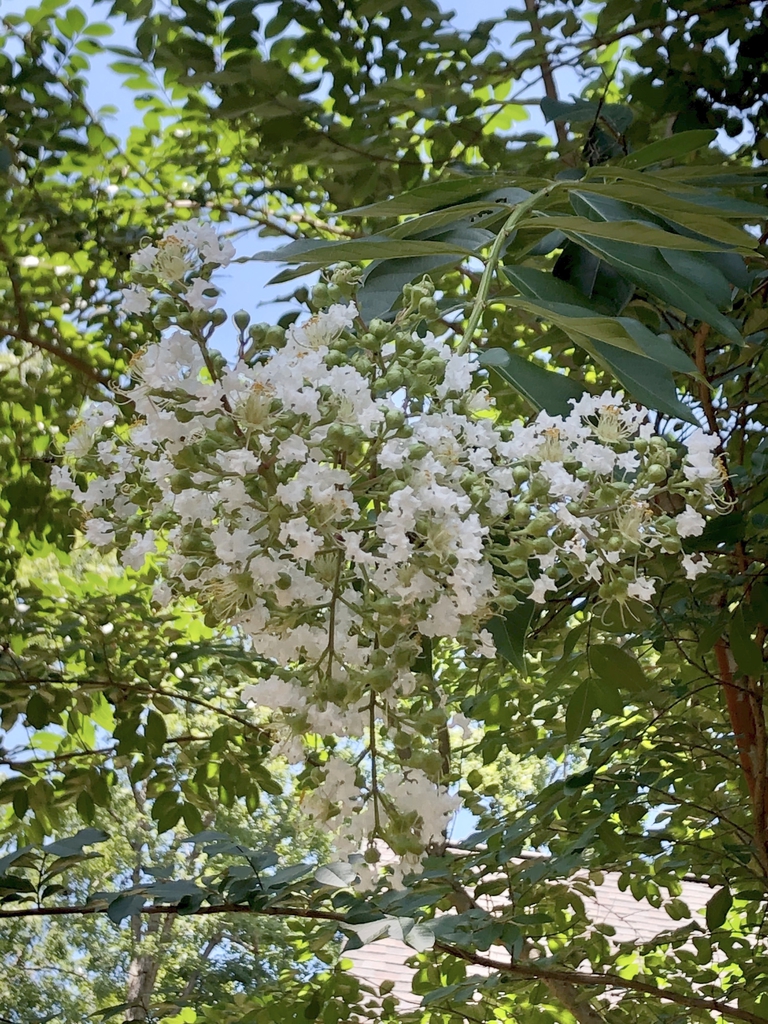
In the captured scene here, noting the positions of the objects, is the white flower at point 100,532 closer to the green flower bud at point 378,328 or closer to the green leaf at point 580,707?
the green flower bud at point 378,328

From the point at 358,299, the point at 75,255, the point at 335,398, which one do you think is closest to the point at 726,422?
the point at 358,299

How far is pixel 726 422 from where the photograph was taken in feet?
4.28

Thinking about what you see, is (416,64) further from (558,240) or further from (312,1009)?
(312,1009)

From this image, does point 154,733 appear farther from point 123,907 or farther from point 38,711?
point 123,907

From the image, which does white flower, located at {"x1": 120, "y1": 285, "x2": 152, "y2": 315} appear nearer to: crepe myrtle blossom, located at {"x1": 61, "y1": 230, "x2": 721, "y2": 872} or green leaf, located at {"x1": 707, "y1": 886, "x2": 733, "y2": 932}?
crepe myrtle blossom, located at {"x1": 61, "y1": 230, "x2": 721, "y2": 872}

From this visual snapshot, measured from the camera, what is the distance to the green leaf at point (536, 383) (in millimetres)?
556

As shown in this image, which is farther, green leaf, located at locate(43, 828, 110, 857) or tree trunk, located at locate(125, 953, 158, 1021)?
tree trunk, located at locate(125, 953, 158, 1021)

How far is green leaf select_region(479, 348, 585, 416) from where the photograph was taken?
56cm

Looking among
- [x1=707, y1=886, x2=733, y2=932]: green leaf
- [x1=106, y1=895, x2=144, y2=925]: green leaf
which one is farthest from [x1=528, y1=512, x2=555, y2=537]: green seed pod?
[x1=707, y1=886, x2=733, y2=932]: green leaf

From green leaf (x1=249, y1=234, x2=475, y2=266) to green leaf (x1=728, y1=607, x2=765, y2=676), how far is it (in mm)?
524

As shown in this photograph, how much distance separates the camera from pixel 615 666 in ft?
2.27

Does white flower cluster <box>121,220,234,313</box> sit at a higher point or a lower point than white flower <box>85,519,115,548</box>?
higher

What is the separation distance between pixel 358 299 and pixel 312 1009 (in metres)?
0.84

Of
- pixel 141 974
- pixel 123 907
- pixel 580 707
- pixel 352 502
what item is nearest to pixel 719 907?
pixel 580 707
